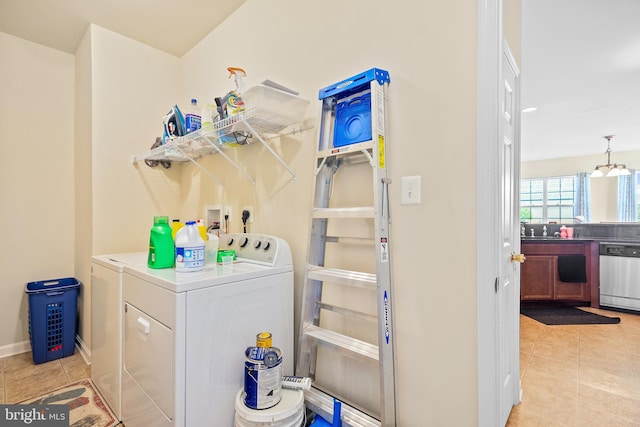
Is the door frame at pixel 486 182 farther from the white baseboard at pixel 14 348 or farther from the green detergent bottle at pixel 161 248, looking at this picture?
the white baseboard at pixel 14 348

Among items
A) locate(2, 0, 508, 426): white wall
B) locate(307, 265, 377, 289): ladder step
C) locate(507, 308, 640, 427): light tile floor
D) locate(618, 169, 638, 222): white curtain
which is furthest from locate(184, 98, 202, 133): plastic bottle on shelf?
locate(618, 169, 638, 222): white curtain

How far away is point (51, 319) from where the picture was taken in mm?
2434

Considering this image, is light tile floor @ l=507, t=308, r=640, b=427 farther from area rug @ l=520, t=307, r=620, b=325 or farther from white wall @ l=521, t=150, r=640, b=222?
white wall @ l=521, t=150, r=640, b=222

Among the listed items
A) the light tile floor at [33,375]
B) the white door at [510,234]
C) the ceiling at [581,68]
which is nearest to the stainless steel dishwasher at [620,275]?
the ceiling at [581,68]

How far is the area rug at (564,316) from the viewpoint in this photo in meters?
3.34

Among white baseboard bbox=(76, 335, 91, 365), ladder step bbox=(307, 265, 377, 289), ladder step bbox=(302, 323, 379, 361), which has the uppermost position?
ladder step bbox=(307, 265, 377, 289)

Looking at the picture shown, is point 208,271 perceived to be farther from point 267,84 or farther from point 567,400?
point 567,400

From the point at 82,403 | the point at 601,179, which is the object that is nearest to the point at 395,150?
the point at 82,403

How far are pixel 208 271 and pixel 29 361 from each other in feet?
7.22

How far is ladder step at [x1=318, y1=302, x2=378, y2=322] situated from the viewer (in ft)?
4.44

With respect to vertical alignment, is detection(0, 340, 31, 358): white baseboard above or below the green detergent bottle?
below

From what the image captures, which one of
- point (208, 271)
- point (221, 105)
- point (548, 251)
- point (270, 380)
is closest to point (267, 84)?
point (221, 105)

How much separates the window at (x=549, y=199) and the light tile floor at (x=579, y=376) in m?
4.88

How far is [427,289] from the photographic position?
1247 millimetres
